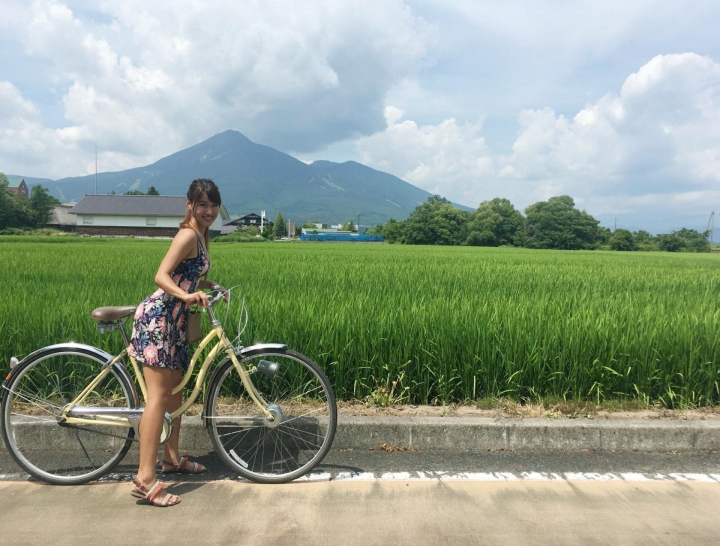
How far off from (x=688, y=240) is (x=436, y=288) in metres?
85.5

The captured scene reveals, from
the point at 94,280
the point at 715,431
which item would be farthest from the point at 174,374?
the point at 94,280

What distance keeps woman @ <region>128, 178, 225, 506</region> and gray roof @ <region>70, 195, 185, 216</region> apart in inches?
2895

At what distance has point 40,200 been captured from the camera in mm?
75812

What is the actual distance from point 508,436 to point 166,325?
2.24m

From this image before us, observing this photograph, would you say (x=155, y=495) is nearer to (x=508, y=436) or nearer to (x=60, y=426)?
(x=60, y=426)

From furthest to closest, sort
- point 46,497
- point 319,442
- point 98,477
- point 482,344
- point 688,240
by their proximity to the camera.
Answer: point 688,240 < point 482,344 < point 319,442 < point 98,477 < point 46,497

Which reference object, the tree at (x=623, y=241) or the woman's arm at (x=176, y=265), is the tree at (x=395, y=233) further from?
the woman's arm at (x=176, y=265)

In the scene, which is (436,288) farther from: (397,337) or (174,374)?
(174,374)

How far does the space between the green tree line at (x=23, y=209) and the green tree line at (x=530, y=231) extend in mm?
58586

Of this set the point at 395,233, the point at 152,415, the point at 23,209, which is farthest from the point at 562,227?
the point at 152,415

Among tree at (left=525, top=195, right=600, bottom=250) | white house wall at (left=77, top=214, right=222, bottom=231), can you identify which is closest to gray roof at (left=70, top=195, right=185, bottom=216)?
white house wall at (left=77, top=214, right=222, bottom=231)

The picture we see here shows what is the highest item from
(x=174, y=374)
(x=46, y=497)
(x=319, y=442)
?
(x=174, y=374)

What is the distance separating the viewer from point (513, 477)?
2758 millimetres

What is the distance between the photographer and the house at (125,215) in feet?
231
